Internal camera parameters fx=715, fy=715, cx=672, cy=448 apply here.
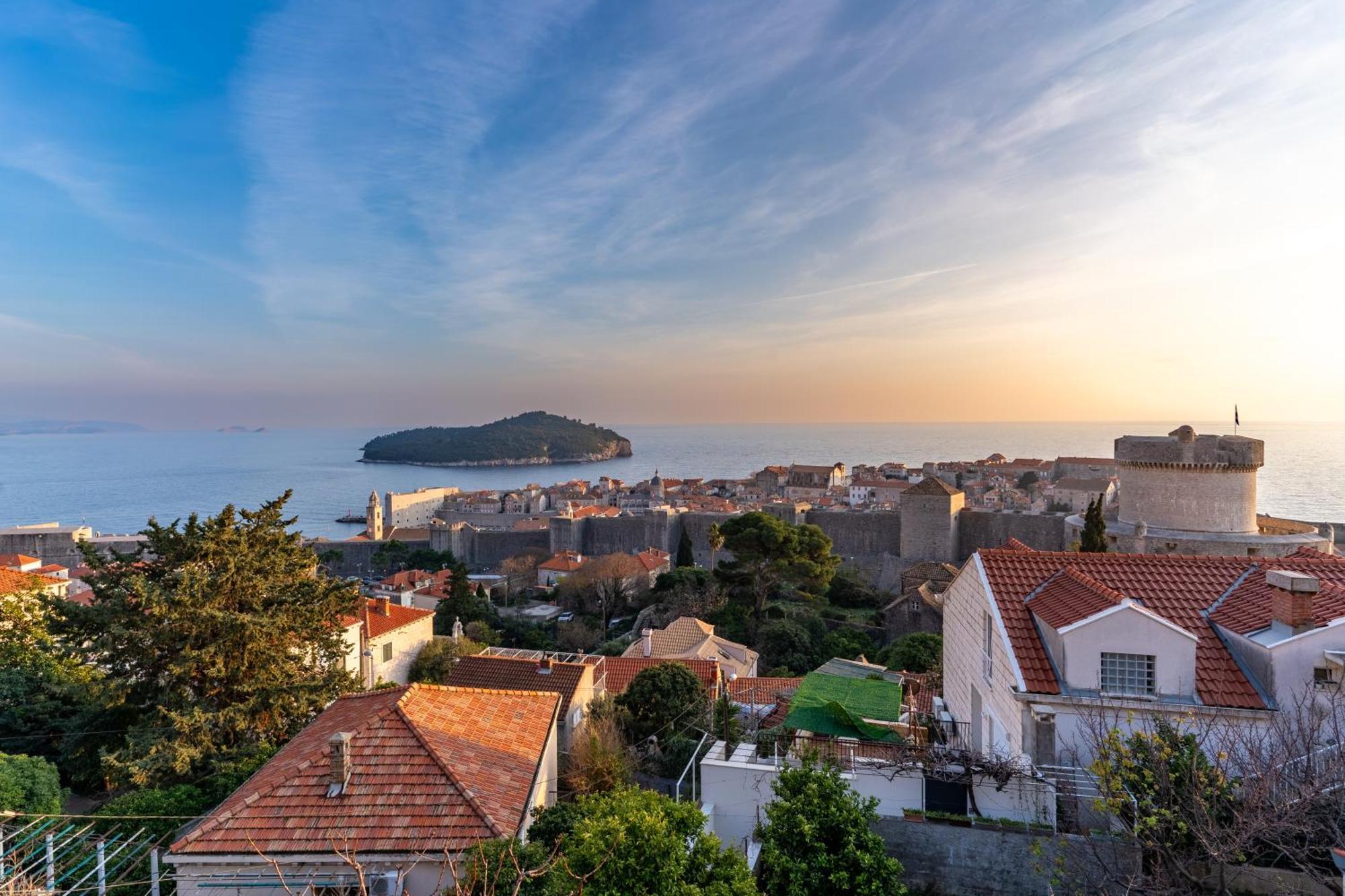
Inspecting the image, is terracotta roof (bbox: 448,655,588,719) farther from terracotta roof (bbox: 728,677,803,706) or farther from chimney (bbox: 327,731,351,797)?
chimney (bbox: 327,731,351,797)

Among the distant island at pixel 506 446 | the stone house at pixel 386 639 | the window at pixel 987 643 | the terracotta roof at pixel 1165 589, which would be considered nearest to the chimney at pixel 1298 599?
the terracotta roof at pixel 1165 589

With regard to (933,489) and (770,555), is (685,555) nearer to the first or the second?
(770,555)

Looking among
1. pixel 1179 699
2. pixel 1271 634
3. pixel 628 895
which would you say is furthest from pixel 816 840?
pixel 1271 634

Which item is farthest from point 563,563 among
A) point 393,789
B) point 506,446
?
point 506,446

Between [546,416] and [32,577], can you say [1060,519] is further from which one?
[546,416]

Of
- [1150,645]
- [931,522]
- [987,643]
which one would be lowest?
[931,522]

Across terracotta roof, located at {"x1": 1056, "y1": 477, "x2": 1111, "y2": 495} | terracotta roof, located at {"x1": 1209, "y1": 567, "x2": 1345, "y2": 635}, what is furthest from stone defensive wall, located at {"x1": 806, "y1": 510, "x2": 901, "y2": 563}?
terracotta roof, located at {"x1": 1209, "y1": 567, "x2": 1345, "y2": 635}
